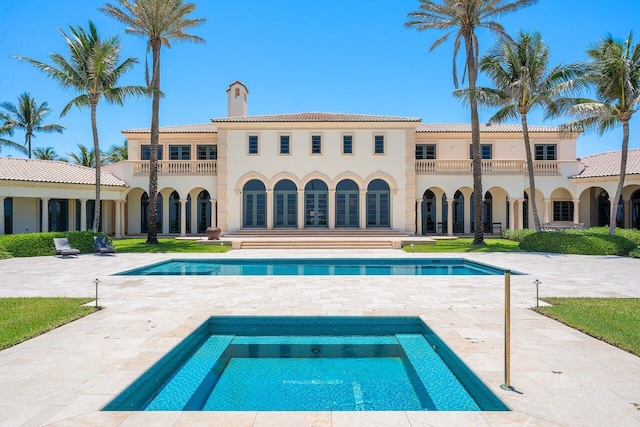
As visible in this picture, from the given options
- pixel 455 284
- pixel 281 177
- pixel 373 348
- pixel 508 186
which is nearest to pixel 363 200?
pixel 281 177

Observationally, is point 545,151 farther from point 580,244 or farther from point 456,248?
point 456,248

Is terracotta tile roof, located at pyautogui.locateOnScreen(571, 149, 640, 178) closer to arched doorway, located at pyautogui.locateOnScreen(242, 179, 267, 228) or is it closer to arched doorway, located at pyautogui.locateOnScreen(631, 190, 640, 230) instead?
arched doorway, located at pyautogui.locateOnScreen(631, 190, 640, 230)

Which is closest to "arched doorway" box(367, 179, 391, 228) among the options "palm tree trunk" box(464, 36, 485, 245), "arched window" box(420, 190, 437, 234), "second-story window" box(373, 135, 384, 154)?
"second-story window" box(373, 135, 384, 154)

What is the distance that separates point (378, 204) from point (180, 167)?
15.7 m

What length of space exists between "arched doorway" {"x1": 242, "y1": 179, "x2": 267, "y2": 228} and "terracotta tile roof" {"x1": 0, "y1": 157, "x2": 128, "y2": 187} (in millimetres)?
9405

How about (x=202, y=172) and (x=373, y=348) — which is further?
(x=202, y=172)

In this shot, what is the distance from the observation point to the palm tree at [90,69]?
849 inches

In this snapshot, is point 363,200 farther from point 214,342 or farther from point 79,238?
point 214,342

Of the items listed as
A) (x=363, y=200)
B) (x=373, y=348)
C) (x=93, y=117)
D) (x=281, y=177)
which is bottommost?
(x=373, y=348)

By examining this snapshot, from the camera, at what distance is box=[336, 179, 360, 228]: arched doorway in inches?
1143

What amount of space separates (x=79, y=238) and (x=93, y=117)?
24.3 feet

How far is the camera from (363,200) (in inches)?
1131

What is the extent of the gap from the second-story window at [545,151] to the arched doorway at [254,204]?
2210 centimetres

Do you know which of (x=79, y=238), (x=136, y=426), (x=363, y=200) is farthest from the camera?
(x=363, y=200)
